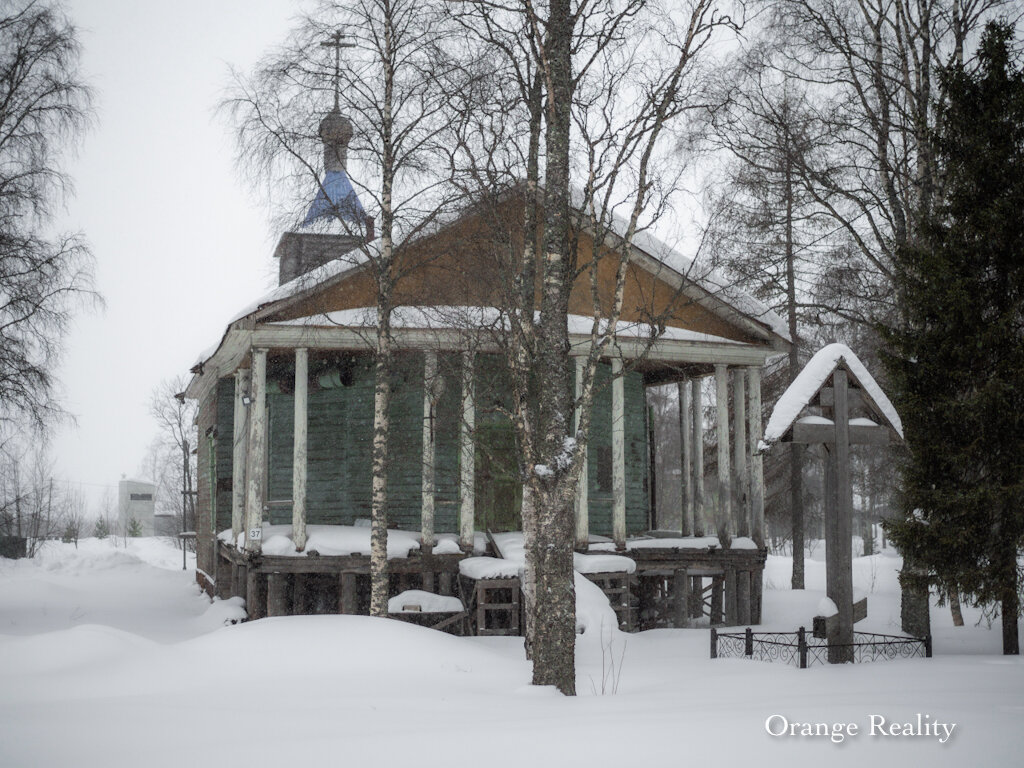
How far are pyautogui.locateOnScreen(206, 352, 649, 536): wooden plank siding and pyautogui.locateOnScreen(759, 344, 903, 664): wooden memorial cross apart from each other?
18.7ft

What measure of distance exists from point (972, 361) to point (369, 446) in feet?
31.9

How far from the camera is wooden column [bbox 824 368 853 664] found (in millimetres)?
9398

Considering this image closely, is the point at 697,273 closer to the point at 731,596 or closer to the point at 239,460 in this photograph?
the point at 731,596

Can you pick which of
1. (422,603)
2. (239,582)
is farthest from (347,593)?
(239,582)

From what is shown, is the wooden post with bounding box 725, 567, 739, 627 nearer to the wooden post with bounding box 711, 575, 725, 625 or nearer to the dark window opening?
the wooden post with bounding box 711, 575, 725, 625

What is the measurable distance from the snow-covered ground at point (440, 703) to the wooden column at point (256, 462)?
3.87 m

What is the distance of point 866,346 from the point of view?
1883 centimetres

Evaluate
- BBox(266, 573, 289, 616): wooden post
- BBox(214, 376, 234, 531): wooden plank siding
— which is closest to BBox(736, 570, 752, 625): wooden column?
BBox(266, 573, 289, 616): wooden post

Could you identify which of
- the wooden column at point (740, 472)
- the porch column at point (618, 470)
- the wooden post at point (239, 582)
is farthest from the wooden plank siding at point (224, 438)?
the wooden column at point (740, 472)

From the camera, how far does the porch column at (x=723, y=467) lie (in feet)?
49.0

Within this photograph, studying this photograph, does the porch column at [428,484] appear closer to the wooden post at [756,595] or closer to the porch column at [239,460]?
the porch column at [239,460]

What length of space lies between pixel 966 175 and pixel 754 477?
6.67 metres

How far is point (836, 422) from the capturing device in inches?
389

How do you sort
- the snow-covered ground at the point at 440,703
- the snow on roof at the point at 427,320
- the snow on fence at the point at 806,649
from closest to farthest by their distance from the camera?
the snow-covered ground at the point at 440,703
the snow on fence at the point at 806,649
the snow on roof at the point at 427,320
